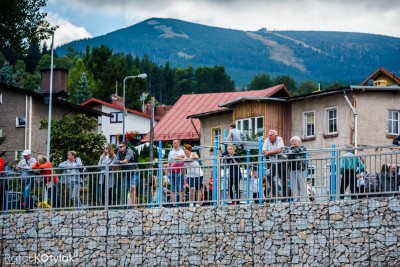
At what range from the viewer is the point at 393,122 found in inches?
2061

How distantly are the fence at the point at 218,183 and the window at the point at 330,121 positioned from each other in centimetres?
2664

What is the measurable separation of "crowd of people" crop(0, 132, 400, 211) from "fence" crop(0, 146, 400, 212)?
21 millimetres

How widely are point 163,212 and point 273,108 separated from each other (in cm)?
3314

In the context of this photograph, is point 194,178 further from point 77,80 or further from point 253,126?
point 77,80

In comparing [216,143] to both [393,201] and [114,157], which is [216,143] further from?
[393,201]

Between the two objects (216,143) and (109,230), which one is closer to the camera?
(109,230)

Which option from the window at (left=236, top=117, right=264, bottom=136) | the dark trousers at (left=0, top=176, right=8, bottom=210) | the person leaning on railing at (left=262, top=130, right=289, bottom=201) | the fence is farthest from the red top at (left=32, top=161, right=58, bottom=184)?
the window at (left=236, top=117, right=264, bottom=136)

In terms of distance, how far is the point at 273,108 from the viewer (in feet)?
187

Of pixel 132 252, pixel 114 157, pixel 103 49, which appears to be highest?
pixel 103 49

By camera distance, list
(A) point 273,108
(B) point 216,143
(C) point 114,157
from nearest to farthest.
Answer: (C) point 114,157
(B) point 216,143
(A) point 273,108

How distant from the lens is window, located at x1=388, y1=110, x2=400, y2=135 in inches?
2053

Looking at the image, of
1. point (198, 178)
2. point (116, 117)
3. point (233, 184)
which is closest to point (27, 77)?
point (116, 117)

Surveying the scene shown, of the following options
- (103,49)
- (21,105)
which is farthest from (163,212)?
(103,49)

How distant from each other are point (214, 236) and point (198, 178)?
149 cm
